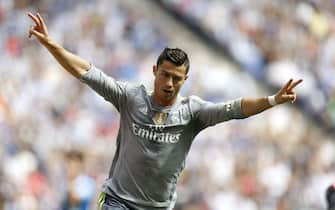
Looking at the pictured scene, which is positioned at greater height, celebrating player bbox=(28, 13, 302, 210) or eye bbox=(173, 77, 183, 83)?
eye bbox=(173, 77, 183, 83)

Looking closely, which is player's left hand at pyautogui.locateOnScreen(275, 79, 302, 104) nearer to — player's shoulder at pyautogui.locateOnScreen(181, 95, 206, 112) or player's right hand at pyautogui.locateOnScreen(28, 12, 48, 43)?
player's shoulder at pyautogui.locateOnScreen(181, 95, 206, 112)

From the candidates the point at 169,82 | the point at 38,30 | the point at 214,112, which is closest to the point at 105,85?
the point at 169,82

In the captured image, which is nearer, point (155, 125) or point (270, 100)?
point (270, 100)

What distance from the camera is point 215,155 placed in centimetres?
1520

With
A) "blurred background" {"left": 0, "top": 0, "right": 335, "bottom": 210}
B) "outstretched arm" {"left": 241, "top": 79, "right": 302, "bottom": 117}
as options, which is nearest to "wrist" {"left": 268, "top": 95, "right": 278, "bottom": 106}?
"outstretched arm" {"left": 241, "top": 79, "right": 302, "bottom": 117}

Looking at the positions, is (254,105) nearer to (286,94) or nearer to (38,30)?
(286,94)

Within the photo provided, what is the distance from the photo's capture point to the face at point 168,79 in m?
6.69

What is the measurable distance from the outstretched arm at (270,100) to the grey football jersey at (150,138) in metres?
0.09

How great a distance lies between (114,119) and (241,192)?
2129 millimetres

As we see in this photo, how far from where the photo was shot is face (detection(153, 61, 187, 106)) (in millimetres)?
6691

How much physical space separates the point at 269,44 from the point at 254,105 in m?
11.2

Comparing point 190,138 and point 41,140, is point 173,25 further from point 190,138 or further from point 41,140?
point 190,138

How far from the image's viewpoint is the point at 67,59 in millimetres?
6602

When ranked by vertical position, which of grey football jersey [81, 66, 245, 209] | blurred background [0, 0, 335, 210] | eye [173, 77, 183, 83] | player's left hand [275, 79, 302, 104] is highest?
blurred background [0, 0, 335, 210]
